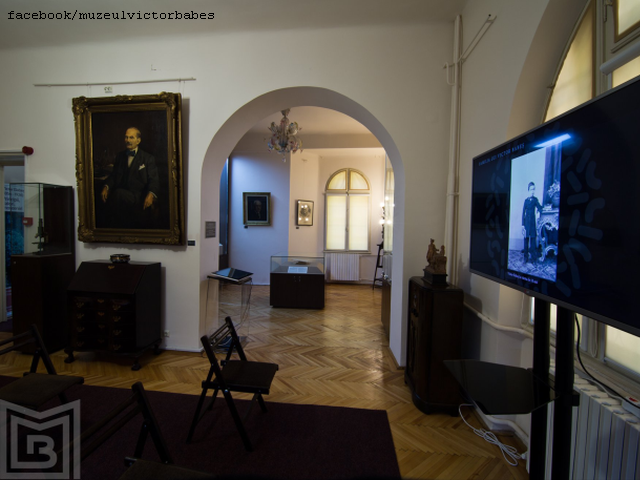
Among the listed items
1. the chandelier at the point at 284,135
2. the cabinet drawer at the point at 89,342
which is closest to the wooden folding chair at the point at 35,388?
the cabinet drawer at the point at 89,342

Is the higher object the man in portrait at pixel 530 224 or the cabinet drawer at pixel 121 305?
the man in portrait at pixel 530 224

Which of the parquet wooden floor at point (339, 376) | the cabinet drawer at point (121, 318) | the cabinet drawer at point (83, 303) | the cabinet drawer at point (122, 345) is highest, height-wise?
the cabinet drawer at point (83, 303)

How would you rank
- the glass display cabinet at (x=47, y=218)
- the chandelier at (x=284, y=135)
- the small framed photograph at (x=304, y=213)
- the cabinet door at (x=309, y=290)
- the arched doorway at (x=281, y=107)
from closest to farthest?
the arched doorway at (x=281, y=107)
the glass display cabinet at (x=47, y=218)
the chandelier at (x=284, y=135)
the cabinet door at (x=309, y=290)
the small framed photograph at (x=304, y=213)

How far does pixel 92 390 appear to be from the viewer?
9.99 feet

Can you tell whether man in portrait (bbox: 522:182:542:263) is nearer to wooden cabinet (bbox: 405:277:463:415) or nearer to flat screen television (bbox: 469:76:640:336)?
flat screen television (bbox: 469:76:640:336)

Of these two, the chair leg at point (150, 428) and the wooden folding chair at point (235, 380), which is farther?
the wooden folding chair at point (235, 380)

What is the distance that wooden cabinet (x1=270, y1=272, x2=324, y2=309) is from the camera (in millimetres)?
6293

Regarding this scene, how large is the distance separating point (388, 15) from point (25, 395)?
4.76 m

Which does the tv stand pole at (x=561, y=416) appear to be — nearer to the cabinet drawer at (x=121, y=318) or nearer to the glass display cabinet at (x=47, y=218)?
the cabinet drawer at (x=121, y=318)

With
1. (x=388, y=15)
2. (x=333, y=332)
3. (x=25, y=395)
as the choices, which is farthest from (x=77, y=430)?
(x=388, y=15)

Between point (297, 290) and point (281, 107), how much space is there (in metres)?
3.59

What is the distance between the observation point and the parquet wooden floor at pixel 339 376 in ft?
7.32

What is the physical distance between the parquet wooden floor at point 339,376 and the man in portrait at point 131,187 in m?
1.80

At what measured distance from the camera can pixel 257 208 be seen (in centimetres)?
860
